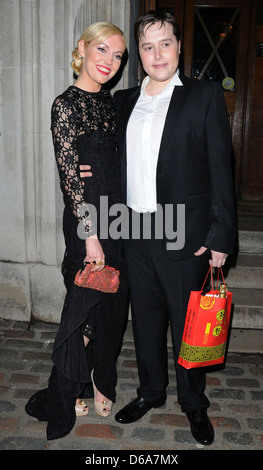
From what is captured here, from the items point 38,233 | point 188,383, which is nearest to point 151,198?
point 188,383

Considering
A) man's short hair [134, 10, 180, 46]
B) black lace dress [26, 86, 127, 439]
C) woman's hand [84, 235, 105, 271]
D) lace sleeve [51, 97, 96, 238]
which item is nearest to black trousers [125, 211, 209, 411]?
black lace dress [26, 86, 127, 439]

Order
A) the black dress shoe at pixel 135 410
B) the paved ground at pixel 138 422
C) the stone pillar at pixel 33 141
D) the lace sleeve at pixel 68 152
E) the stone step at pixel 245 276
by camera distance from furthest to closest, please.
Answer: the stone step at pixel 245 276 → the stone pillar at pixel 33 141 → the black dress shoe at pixel 135 410 → the paved ground at pixel 138 422 → the lace sleeve at pixel 68 152

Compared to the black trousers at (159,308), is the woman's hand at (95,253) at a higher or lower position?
higher

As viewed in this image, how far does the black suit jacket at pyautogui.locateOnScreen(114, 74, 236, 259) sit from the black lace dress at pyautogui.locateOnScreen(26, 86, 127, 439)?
1.06ft

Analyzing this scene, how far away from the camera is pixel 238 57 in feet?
18.0

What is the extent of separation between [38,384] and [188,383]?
1076mm

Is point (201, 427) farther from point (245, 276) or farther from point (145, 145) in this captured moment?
point (245, 276)

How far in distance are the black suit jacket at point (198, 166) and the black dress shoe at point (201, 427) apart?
96cm

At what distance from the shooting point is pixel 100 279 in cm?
250

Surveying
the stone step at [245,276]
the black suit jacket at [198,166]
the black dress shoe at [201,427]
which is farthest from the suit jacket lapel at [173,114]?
the stone step at [245,276]

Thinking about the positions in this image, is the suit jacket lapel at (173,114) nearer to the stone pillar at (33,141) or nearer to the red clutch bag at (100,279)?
the red clutch bag at (100,279)

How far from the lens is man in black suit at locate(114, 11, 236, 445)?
2.35m

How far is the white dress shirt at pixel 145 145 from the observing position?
242cm

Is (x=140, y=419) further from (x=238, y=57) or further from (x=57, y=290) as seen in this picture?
(x=238, y=57)
